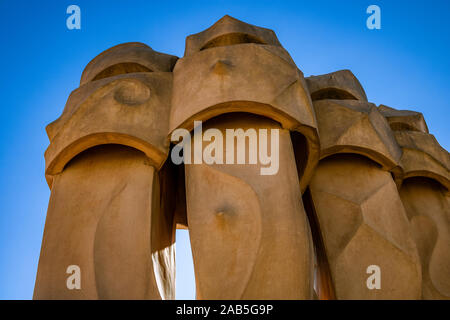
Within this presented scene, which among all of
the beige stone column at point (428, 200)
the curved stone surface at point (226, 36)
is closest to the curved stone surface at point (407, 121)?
the beige stone column at point (428, 200)

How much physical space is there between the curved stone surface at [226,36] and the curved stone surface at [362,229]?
3053mm

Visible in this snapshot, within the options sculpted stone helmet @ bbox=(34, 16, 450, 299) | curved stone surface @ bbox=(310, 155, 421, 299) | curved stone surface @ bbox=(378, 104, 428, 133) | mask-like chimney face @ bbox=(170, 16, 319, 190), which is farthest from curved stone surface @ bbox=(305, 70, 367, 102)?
mask-like chimney face @ bbox=(170, 16, 319, 190)

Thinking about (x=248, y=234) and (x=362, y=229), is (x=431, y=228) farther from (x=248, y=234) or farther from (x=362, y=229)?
(x=248, y=234)

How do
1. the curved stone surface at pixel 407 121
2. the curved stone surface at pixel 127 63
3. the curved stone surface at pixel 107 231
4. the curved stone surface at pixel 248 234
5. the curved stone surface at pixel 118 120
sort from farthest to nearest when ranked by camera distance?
1. the curved stone surface at pixel 407 121
2. the curved stone surface at pixel 127 63
3. the curved stone surface at pixel 118 120
4. the curved stone surface at pixel 107 231
5. the curved stone surface at pixel 248 234

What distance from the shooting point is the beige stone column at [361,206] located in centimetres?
803

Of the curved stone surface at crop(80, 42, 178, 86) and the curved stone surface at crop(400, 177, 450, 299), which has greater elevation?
the curved stone surface at crop(80, 42, 178, 86)

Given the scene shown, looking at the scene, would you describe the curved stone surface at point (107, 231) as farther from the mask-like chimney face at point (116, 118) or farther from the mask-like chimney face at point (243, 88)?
the mask-like chimney face at point (243, 88)

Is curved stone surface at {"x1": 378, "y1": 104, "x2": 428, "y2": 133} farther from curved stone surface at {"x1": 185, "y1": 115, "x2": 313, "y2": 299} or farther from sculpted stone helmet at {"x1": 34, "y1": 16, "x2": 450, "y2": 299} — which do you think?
curved stone surface at {"x1": 185, "y1": 115, "x2": 313, "y2": 299}

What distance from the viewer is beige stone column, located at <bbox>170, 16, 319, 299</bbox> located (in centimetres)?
665

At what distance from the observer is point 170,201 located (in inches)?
373

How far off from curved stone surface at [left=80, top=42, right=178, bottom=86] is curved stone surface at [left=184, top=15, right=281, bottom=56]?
0.65 metres
